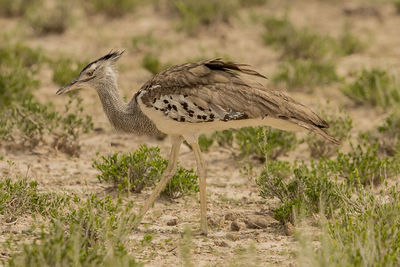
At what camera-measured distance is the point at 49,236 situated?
11.8 feet

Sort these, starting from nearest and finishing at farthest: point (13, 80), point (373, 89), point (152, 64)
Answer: point (13, 80) < point (373, 89) < point (152, 64)

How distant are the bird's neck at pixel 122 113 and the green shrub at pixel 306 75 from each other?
11.7 feet

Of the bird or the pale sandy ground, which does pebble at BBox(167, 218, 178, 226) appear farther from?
the bird

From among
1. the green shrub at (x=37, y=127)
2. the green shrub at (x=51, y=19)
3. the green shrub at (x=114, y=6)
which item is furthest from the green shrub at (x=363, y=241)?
the green shrub at (x=114, y=6)

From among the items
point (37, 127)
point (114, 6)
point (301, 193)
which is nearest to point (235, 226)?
point (301, 193)

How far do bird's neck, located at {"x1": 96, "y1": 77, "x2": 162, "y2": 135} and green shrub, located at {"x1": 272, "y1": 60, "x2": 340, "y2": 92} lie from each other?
3.58 meters

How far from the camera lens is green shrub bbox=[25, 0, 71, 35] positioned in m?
9.77

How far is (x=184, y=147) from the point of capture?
651 centimetres

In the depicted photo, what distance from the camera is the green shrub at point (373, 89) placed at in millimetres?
7285

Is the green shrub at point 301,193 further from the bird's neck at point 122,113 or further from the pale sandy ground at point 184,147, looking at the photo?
the bird's neck at point 122,113

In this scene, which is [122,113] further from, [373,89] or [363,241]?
[373,89]

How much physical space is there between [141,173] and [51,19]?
531cm

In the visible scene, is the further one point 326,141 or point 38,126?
point 326,141

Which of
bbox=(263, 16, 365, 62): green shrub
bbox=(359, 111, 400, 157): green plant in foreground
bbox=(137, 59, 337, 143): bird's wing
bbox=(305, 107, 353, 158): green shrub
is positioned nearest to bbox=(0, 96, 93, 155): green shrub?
bbox=(137, 59, 337, 143): bird's wing
